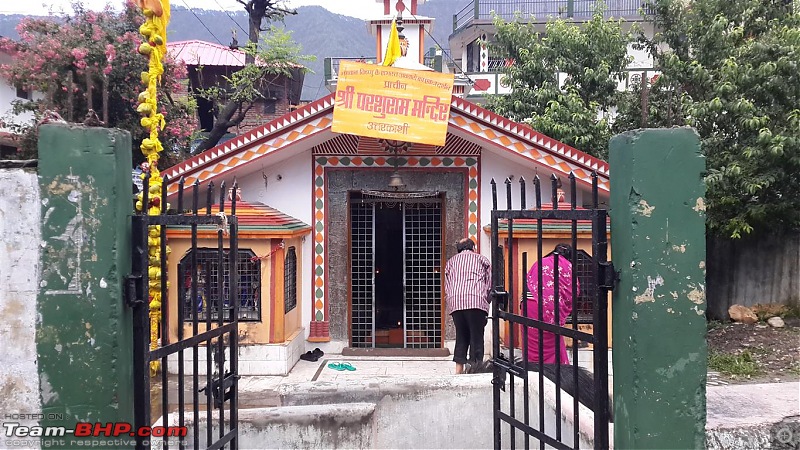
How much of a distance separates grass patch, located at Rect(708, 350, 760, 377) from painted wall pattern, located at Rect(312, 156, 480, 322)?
4.01 metres

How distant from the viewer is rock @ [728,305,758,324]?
10.5 m

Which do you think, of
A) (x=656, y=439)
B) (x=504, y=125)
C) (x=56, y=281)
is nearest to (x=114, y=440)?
(x=56, y=281)

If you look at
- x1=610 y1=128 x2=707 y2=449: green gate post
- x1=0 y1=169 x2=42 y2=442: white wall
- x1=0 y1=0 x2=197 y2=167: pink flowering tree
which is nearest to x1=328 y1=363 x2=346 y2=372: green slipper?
x1=0 y1=169 x2=42 y2=442: white wall

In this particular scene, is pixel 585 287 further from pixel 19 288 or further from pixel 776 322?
pixel 19 288

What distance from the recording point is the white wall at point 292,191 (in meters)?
9.62

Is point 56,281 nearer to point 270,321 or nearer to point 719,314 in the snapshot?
point 270,321

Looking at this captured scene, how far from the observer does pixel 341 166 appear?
9680 mm

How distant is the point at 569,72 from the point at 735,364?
639 centimetres

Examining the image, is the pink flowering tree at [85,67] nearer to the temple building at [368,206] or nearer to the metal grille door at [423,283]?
the temple building at [368,206]

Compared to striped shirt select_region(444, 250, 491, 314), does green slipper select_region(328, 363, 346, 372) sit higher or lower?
lower

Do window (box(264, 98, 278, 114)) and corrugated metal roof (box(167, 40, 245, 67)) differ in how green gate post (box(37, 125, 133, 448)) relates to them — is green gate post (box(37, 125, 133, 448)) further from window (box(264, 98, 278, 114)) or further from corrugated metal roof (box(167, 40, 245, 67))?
window (box(264, 98, 278, 114))

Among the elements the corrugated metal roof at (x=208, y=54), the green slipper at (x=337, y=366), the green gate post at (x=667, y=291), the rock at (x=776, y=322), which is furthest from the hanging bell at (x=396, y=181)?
the corrugated metal roof at (x=208, y=54)

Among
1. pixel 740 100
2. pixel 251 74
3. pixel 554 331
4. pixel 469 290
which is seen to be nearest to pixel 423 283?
pixel 469 290

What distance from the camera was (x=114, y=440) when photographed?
8.47 ft
